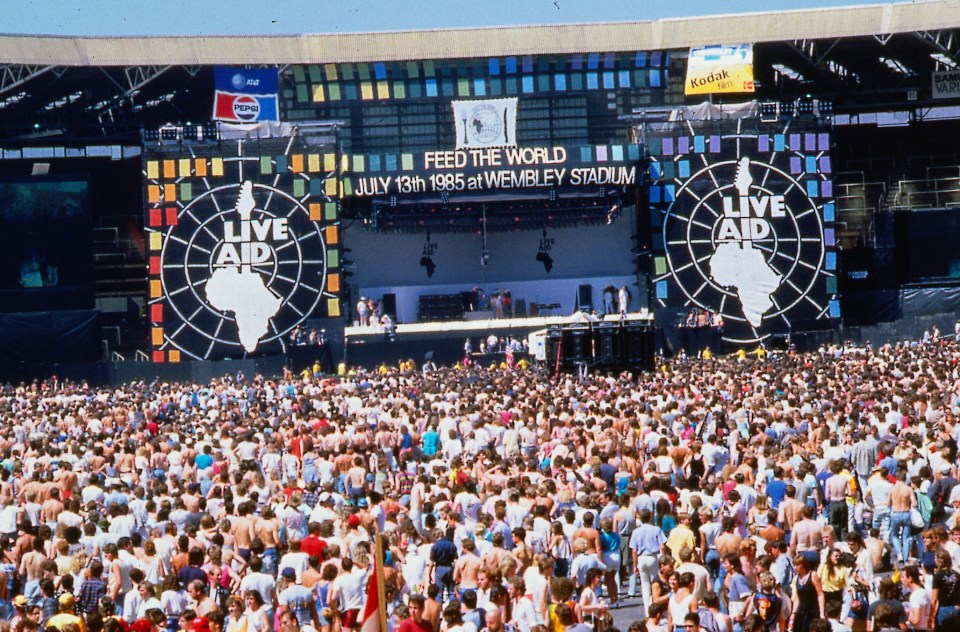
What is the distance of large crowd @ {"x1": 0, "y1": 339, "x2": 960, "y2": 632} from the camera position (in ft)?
39.8

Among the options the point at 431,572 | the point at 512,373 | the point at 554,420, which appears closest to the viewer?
the point at 431,572

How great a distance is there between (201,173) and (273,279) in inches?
152

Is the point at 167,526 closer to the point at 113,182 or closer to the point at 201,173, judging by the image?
the point at 201,173

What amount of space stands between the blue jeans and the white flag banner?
32.9 m

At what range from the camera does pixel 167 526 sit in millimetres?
14531

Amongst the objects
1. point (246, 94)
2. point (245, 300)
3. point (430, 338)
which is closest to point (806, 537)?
point (430, 338)

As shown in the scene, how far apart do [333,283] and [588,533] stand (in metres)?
32.2

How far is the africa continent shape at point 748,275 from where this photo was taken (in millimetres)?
46312

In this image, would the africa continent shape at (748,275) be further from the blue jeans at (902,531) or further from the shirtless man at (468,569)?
the shirtless man at (468,569)

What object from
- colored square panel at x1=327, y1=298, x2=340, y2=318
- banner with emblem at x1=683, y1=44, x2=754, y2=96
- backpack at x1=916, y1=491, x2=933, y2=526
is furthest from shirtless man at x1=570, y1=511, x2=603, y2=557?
banner with emblem at x1=683, y1=44, x2=754, y2=96

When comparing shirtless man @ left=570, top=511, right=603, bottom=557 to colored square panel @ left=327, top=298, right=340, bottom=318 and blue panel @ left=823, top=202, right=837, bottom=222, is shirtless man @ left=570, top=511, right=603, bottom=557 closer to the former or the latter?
colored square panel @ left=327, top=298, right=340, bottom=318

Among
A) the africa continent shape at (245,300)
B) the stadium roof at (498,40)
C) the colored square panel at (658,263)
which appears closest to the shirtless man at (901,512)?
the colored square panel at (658,263)

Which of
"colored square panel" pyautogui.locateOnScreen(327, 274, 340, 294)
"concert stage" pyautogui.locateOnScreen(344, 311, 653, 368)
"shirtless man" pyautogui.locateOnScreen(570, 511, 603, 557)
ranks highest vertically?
"colored square panel" pyautogui.locateOnScreen(327, 274, 340, 294)

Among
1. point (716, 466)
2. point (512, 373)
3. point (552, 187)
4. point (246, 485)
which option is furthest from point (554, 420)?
point (552, 187)
